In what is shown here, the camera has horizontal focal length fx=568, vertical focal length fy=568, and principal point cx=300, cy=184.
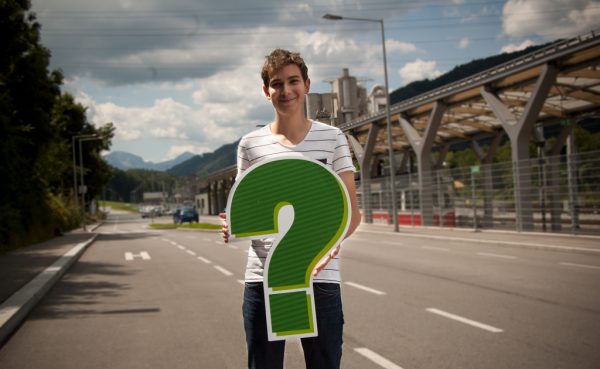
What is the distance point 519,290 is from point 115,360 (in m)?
6.13

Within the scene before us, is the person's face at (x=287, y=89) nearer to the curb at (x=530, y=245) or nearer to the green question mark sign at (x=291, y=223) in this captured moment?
the green question mark sign at (x=291, y=223)

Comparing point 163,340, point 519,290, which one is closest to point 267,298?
point 163,340

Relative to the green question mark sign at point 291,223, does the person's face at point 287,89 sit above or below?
above

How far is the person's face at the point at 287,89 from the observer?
247cm

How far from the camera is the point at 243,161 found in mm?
2596

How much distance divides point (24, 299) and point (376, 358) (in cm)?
608

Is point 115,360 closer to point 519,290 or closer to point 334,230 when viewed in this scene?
point 334,230

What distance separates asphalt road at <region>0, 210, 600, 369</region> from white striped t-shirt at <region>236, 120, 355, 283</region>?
9.35 feet

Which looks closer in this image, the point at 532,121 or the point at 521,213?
the point at 532,121

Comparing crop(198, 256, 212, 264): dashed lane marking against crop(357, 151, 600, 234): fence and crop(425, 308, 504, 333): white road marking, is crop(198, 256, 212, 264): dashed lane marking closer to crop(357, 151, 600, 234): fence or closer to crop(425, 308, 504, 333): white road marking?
crop(357, 151, 600, 234): fence

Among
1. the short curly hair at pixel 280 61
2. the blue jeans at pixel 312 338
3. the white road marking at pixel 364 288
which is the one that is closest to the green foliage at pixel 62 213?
the white road marking at pixel 364 288

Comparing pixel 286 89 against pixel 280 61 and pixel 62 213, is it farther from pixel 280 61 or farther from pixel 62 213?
pixel 62 213

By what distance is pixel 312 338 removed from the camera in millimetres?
2480

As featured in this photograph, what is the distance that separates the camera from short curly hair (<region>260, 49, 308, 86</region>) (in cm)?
246
